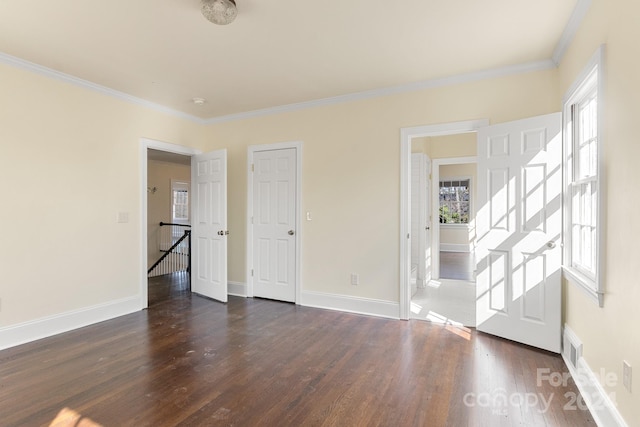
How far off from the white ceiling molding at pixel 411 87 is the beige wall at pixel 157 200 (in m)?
3.56

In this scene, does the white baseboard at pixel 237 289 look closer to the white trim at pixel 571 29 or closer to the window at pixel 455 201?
the white trim at pixel 571 29

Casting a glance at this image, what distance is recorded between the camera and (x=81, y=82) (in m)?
3.53

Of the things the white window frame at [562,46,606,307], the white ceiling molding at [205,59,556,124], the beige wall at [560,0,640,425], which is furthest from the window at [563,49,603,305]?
the white ceiling molding at [205,59,556,124]

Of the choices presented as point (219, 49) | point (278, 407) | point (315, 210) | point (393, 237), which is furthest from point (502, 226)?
point (219, 49)

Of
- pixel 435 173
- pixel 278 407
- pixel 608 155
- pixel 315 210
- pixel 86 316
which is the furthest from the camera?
pixel 435 173

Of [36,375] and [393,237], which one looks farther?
[393,237]

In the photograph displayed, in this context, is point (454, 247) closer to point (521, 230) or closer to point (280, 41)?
point (521, 230)

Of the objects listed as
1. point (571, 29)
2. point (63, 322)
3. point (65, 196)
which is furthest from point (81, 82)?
point (571, 29)

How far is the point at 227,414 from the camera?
2020 mm

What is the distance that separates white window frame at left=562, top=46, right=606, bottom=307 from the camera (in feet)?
6.39

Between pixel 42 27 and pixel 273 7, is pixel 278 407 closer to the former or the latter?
pixel 273 7

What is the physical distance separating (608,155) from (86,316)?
4698mm

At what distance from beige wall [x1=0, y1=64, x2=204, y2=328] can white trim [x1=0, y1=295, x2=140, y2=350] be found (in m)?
0.05

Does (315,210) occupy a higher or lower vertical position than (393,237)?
higher
